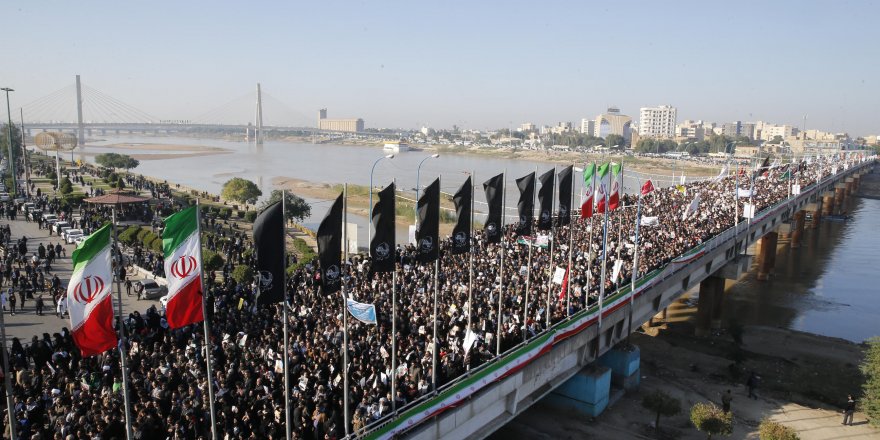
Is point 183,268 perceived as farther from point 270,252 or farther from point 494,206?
point 494,206

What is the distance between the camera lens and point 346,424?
9797mm

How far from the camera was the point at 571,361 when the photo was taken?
15.9 meters

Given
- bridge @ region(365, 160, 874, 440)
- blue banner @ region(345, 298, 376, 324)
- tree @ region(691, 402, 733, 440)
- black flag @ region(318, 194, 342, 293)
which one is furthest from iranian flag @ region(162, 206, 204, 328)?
tree @ region(691, 402, 733, 440)

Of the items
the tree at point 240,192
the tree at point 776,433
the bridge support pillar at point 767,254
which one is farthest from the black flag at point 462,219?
the tree at point 240,192

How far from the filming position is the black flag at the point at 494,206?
14.4 meters

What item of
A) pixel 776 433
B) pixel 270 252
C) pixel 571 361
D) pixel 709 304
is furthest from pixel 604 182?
pixel 709 304

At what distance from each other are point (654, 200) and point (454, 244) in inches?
1078

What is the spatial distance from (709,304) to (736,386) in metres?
7.30

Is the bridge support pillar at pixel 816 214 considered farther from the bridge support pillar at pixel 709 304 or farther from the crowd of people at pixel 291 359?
the crowd of people at pixel 291 359

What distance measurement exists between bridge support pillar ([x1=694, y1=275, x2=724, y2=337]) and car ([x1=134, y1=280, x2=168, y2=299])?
20.6 meters

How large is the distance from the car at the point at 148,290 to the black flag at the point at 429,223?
40.3ft

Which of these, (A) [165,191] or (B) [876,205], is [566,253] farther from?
(B) [876,205]

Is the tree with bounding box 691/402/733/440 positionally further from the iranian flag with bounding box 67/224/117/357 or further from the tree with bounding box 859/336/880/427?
the iranian flag with bounding box 67/224/117/357

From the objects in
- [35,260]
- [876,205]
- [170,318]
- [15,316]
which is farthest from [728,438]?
[876,205]
